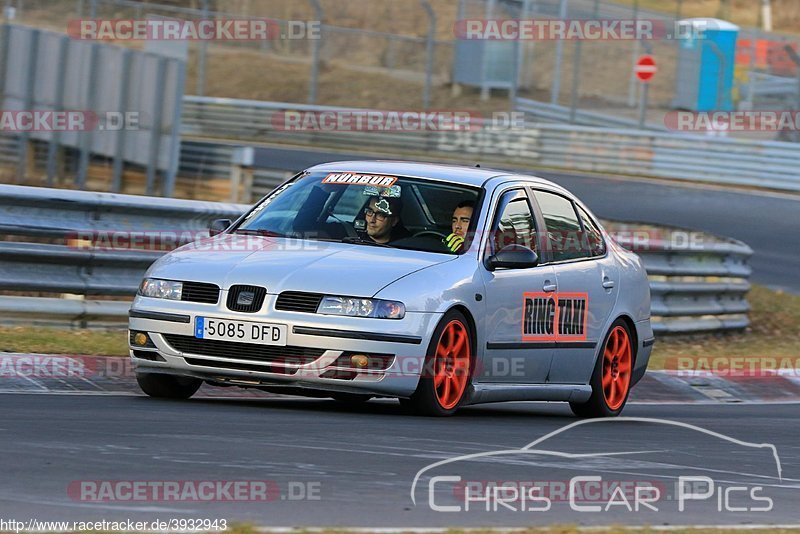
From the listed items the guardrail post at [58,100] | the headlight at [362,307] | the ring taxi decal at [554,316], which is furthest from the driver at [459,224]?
the guardrail post at [58,100]

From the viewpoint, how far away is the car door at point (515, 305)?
8.90 meters

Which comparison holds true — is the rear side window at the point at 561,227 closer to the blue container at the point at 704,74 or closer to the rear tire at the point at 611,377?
the rear tire at the point at 611,377

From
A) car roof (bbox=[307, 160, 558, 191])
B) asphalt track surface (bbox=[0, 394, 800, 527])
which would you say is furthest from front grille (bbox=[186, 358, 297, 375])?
car roof (bbox=[307, 160, 558, 191])

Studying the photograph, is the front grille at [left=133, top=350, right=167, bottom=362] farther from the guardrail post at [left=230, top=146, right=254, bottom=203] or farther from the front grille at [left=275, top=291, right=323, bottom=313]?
the guardrail post at [left=230, top=146, right=254, bottom=203]

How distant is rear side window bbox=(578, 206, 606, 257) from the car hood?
1749mm

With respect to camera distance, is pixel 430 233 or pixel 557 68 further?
pixel 557 68

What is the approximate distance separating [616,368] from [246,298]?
322 centimetres

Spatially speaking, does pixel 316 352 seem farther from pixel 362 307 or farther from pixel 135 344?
pixel 135 344

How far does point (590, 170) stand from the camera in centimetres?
3238

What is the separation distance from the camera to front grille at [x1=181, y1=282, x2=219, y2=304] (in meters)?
8.18

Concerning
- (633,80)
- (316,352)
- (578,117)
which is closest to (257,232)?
(316,352)

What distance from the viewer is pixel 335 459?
21.6 ft

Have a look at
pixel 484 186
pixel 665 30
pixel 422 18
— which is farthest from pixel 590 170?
pixel 484 186

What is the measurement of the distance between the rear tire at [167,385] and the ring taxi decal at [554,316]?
1.97 meters
